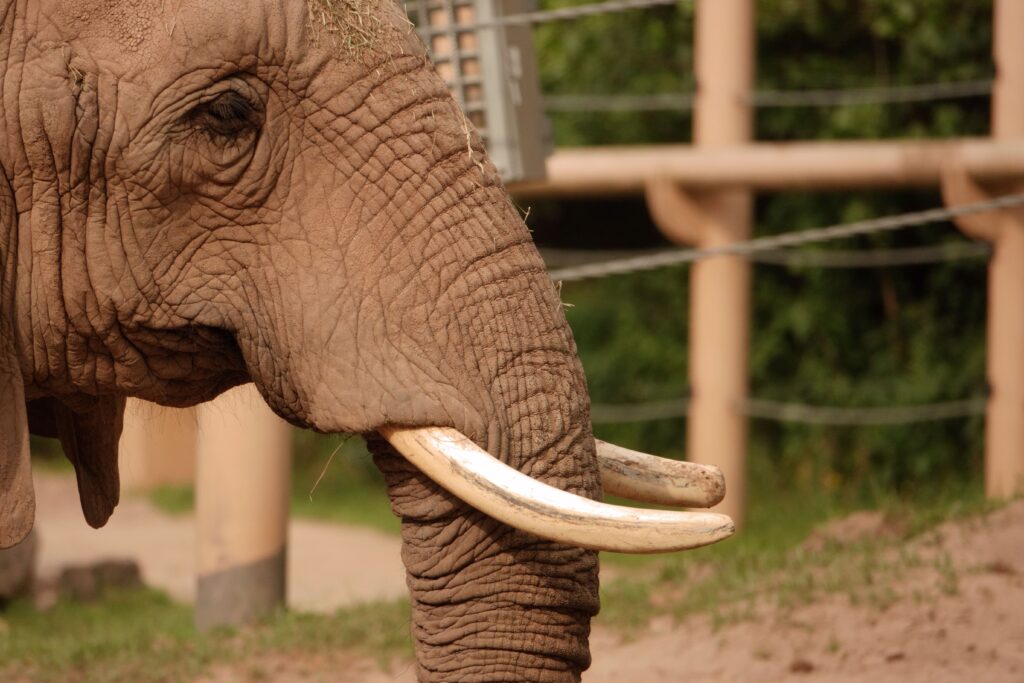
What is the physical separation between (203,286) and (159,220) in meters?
0.14

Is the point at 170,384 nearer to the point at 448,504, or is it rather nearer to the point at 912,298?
the point at 448,504

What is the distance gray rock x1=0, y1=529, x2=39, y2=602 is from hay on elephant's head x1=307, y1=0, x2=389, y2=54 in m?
4.65

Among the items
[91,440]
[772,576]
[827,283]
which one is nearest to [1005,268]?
[772,576]

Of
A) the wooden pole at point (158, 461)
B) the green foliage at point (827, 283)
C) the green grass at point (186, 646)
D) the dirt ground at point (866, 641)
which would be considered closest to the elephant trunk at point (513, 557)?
the dirt ground at point (866, 641)

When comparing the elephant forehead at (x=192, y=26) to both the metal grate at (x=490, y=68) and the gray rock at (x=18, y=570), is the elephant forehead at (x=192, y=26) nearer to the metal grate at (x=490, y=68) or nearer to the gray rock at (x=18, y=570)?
the metal grate at (x=490, y=68)

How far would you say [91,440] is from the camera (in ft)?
11.5

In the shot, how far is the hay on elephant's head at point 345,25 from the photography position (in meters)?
2.80

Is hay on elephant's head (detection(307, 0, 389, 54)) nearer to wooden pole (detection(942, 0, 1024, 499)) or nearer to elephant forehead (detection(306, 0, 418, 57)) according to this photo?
elephant forehead (detection(306, 0, 418, 57))

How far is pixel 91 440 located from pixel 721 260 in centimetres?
423

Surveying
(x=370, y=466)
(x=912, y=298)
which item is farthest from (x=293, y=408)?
(x=370, y=466)

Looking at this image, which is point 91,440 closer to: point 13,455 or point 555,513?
point 13,455

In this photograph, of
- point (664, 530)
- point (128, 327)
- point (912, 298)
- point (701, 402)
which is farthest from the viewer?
point (912, 298)

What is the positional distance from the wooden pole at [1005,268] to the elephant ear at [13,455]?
14.4 feet

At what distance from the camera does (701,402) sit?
732cm
